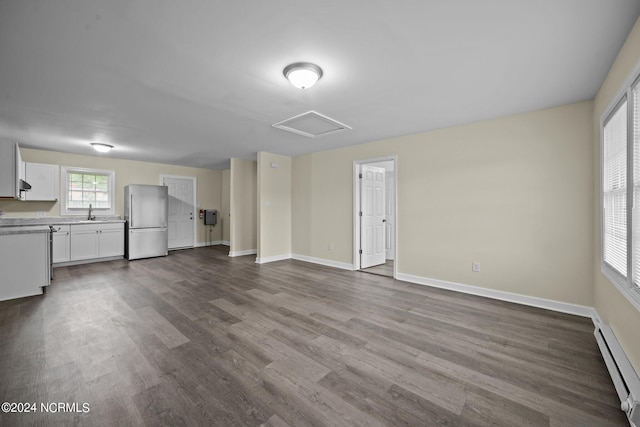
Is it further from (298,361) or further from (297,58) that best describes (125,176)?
(298,361)

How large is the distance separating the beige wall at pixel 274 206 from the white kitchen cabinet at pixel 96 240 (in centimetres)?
340

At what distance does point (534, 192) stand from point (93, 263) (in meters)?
8.19

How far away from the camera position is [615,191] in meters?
2.14

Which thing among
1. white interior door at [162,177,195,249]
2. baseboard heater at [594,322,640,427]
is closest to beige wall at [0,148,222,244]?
white interior door at [162,177,195,249]

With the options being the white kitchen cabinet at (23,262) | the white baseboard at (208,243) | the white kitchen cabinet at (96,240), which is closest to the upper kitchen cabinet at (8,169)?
the white kitchen cabinet at (23,262)

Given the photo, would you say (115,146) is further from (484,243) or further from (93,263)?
(484,243)

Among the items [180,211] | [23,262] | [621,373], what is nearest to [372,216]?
[621,373]

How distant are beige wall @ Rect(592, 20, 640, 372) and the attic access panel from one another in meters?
2.69

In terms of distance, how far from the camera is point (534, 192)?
3180mm

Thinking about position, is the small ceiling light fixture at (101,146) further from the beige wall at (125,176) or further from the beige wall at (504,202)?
the beige wall at (504,202)

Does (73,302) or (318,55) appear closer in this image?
(318,55)

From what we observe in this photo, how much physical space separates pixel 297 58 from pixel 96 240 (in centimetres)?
625

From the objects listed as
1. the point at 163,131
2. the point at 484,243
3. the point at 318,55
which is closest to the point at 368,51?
the point at 318,55

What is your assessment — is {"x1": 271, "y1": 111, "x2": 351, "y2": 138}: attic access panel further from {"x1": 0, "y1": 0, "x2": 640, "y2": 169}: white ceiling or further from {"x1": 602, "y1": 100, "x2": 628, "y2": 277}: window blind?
{"x1": 602, "y1": 100, "x2": 628, "y2": 277}: window blind
